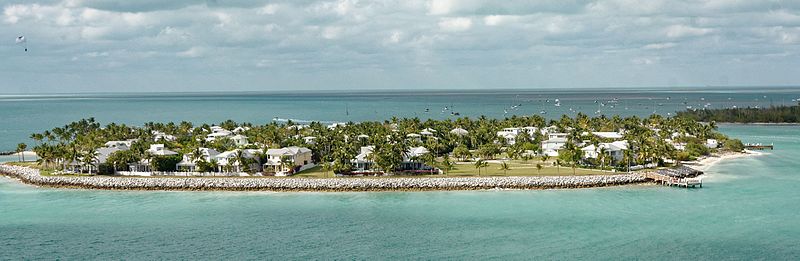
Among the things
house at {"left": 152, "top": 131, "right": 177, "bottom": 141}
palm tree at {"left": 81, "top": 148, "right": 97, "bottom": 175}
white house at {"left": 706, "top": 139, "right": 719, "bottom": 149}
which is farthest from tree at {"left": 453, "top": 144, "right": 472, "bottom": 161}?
house at {"left": 152, "top": 131, "right": 177, "bottom": 141}

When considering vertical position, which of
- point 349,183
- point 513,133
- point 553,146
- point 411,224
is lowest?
point 411,224

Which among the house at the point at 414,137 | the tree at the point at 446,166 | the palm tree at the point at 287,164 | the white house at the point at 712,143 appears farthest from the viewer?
the white house at the point at 712,143

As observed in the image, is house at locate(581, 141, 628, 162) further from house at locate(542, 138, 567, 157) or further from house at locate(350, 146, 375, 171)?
house at locate(350, 146, 375, 171)

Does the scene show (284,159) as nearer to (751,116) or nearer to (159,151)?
(159,151)

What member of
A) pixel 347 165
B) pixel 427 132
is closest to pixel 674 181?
pixel 347 165

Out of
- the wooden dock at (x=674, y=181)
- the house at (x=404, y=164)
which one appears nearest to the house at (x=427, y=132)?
the house at (x=404, y=164)

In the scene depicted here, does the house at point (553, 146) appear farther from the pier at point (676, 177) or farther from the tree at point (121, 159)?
the tree at point (121, 159)

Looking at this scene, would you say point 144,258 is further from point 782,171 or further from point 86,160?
point 782,171
